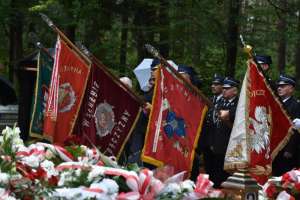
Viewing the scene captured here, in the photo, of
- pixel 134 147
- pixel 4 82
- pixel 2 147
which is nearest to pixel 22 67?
pixel 4 82

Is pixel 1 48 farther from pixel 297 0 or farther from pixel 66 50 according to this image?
pixel 66 50

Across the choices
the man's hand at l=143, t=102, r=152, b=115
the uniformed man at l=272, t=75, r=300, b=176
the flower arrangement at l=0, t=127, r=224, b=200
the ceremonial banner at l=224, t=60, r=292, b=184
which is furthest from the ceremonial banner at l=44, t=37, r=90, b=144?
the flower arrangement at l=0, t=127, r=224, b=200

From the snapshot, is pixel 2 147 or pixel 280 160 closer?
pixel 2 147

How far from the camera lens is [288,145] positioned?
9.09m

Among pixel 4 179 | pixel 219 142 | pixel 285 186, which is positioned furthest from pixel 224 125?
pixel 4 179

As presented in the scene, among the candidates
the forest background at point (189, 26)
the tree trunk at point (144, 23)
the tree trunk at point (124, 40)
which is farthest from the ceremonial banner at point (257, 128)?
the tree trunk at point (124, 40)

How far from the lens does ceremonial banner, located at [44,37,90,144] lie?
10141 millimetres

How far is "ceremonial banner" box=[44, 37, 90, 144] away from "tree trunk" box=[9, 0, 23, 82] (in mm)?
11719

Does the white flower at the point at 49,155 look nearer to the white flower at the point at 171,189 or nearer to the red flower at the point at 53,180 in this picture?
the red flower at the point at 53,180

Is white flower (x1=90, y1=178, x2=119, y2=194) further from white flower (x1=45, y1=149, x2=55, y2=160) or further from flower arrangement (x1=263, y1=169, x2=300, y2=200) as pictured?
flower arrangement (x1=263, y1=169, x2=300, y2=200)

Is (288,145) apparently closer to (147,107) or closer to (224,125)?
(224,125)

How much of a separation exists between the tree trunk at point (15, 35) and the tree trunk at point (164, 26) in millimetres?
5447

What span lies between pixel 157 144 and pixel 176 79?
0.78 m

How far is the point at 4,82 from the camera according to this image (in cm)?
1778
